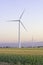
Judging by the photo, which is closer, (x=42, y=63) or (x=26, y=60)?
(x=42, y=63)

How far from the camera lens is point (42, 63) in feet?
100

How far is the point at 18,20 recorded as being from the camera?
67.8m

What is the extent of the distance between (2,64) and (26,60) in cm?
525

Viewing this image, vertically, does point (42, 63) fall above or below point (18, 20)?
below

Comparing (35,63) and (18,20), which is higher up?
(18,20)

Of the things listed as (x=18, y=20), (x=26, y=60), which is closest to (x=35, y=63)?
(x=26, y=60)

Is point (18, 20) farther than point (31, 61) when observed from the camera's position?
Yes

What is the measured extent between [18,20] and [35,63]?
3770 cm

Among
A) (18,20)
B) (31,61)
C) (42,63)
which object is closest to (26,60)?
(31,61)

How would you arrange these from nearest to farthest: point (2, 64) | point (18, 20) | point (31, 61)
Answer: point (2, 64) < point (31, 61) < point (18, 20)

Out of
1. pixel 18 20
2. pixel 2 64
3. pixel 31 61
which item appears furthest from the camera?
pixel 18 20

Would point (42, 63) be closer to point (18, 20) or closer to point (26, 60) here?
point (26, 60)

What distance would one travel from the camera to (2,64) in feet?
97.8

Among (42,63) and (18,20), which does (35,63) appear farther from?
(18,20)
